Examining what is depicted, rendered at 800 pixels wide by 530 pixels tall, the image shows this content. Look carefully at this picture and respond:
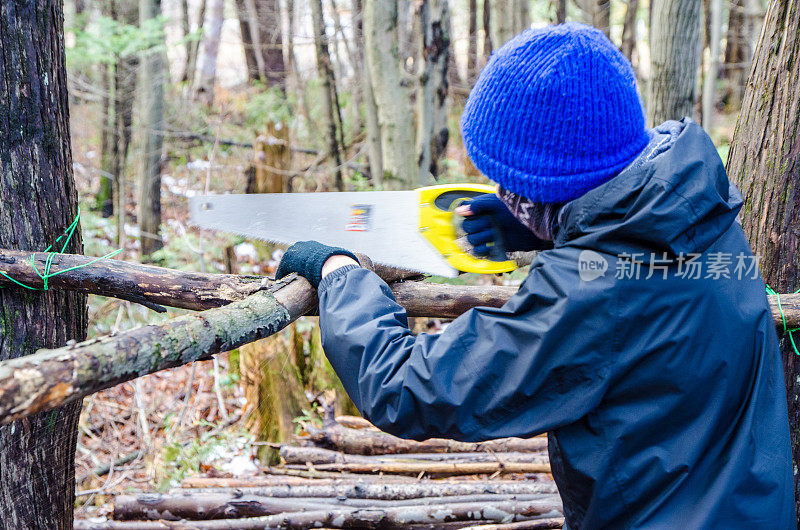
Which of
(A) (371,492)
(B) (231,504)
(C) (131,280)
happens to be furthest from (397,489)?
(C) (131,280)

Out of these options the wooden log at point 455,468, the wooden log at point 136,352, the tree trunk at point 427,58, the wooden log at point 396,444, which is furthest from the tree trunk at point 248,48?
the wooden log at point 136,352

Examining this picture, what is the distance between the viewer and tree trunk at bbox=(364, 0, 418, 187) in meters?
6.30

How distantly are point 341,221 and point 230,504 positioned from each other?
5.80 feet

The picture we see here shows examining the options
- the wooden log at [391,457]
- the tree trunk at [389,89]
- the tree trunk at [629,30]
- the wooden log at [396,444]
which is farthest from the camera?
the tree trunk at [629,30]

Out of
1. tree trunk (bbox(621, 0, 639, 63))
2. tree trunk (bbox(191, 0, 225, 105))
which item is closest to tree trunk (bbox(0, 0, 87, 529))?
tree trunk (bbox(191, 0, 225, 105))

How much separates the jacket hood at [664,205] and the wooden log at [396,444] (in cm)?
279

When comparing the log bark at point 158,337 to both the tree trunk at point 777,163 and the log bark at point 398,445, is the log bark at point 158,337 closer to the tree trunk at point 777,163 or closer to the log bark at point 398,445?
the tree trunk at point 777,163

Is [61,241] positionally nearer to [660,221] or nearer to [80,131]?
[660,221]

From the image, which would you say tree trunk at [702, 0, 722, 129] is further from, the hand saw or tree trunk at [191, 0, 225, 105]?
tree trunk at [191, 0, 225, 105]

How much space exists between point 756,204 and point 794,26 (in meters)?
0.90

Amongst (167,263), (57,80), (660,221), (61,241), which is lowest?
Answer: (167,263)

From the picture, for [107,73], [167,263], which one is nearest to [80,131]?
[107,73]

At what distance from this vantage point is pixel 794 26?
2965 mm

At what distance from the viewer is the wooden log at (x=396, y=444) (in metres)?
3.98
